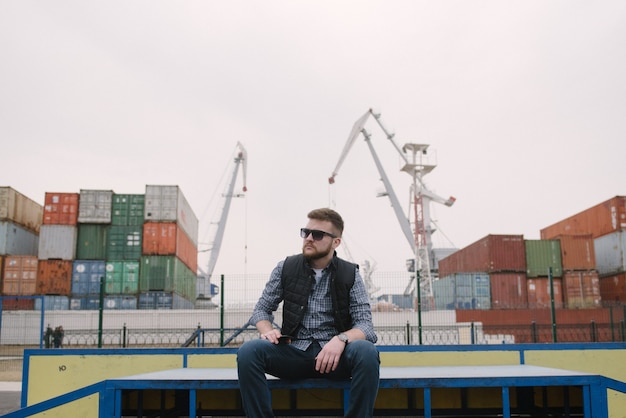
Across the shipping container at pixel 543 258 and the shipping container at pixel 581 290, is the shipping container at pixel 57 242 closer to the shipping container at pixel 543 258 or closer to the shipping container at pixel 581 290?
the shipping container at pixel 543 258

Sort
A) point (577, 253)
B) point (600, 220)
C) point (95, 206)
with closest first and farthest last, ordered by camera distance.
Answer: point (577, 253)
point (600, 220)
point (95, 206)

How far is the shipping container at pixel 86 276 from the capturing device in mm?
32562

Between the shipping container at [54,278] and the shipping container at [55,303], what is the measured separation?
666mm

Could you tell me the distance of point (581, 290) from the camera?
28625 mm

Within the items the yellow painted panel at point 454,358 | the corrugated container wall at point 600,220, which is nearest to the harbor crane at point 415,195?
the corrugated container wall at point 600,220

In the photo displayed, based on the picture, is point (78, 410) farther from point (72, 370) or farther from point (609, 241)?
point (609, 241)

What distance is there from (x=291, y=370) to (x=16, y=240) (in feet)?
119

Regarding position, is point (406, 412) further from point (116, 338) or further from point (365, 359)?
point (116, 338)

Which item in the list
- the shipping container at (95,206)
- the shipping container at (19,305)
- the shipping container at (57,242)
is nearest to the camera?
the shipping container at (19,305)

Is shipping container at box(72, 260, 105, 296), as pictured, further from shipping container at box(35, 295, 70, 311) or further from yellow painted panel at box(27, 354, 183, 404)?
yellow painted panel at box(27, 354, 183, 404)

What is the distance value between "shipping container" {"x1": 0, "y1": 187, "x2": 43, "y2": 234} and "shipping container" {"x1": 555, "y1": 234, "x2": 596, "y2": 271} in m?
31.4

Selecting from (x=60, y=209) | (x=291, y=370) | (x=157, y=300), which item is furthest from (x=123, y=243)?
(x=291, y=370)

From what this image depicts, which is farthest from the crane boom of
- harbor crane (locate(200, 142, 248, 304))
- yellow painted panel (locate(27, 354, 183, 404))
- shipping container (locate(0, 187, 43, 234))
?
yellow painted panel (locate(27, 354, 183, 404))

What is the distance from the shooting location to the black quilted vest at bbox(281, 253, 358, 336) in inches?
143
